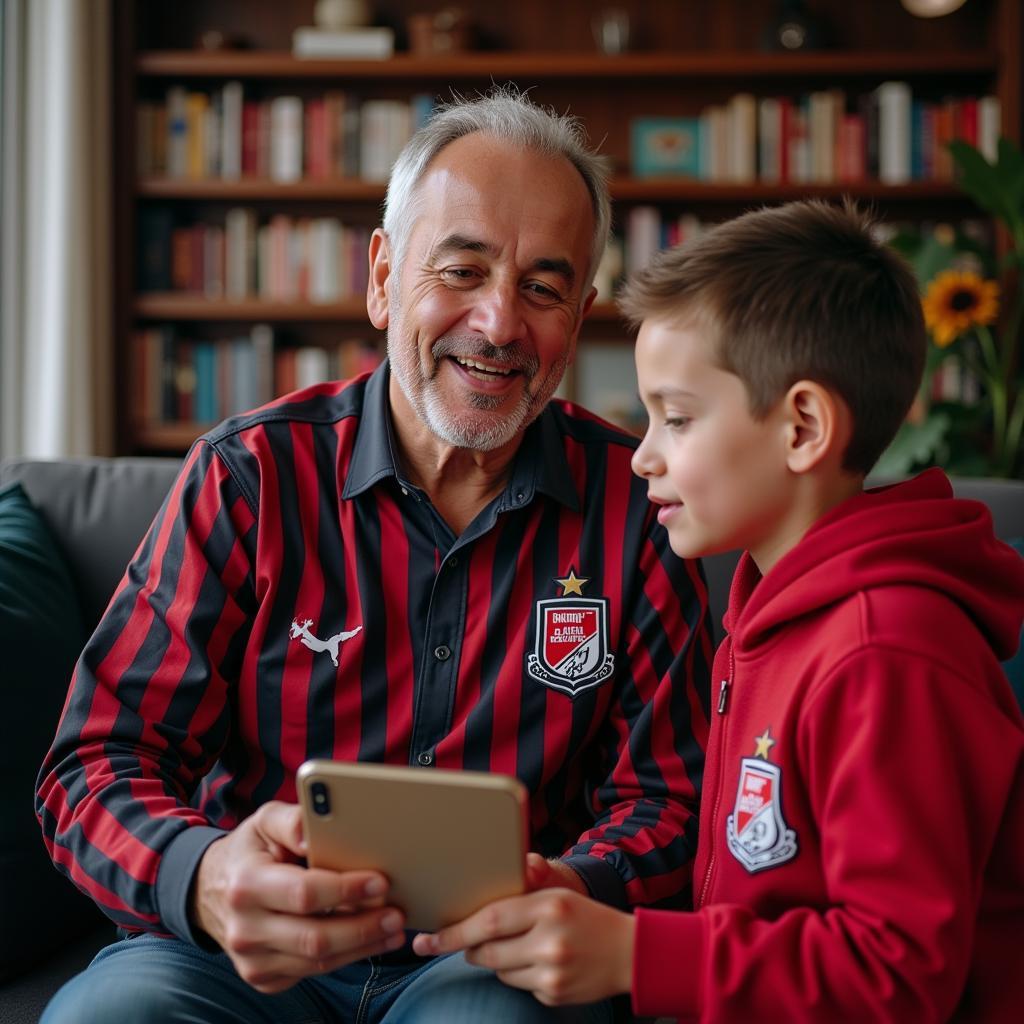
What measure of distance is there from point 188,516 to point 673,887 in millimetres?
645

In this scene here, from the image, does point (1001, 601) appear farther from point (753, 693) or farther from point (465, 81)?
point (465, 81)

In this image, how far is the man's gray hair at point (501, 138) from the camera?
1420mm

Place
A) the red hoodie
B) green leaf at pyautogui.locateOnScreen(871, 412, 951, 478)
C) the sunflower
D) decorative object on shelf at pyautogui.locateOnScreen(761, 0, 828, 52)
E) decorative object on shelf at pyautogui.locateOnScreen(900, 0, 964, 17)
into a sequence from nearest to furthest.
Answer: the red hoodie
the sunflower
green leaf at pyautogui.locateOnScreen(871, 412, 951, 478)
decorative object on shelf at pyautogui.locateOnScreen(900, 0, 964, 17)
decorative object on shelf at pyautogui.locateOnScreen(761, 0, 828, 52)

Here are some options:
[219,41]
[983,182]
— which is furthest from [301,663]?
[219,41]

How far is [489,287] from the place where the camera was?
140 centimetres

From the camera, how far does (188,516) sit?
1332mm

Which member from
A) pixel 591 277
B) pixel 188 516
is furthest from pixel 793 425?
pixel 188 516

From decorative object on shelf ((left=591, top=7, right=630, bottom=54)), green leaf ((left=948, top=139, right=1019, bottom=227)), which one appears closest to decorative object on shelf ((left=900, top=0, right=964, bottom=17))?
green leaf ((left=948, top=139, right=1019, bottom=227))

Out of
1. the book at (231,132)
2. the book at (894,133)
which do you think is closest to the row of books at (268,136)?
the book at (231,132)

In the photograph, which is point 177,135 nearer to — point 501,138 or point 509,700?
point 501,138

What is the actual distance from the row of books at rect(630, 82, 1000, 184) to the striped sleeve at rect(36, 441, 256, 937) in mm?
3164

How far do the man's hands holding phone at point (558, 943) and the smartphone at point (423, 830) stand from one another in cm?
2

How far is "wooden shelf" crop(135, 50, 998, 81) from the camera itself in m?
3.99

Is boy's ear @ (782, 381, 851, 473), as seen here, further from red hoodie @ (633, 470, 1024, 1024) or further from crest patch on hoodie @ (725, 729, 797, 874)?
crest patch on hoodie @ (725, 729, 797, 874)
